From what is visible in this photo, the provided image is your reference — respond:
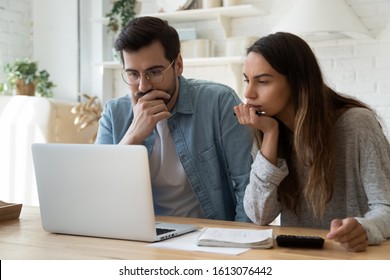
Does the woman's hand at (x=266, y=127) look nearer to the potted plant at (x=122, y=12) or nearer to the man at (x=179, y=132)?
the man at (x=179, y=132)

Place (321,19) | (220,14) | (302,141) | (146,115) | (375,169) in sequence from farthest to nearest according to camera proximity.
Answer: (220,14), (321,19), (146,115), (302,141), (375,169)

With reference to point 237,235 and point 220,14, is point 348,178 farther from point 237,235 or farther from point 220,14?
point 220,14

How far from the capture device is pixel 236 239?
1.31m

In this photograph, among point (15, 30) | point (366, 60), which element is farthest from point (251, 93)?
point (15, 30)

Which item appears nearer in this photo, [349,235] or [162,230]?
[349,235]

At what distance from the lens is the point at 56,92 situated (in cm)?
424

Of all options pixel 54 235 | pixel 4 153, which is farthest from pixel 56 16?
pixel 54 235

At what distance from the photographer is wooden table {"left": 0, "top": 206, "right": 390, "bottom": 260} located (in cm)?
120

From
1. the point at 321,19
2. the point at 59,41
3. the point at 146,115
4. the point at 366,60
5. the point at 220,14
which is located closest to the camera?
the point at 146,115

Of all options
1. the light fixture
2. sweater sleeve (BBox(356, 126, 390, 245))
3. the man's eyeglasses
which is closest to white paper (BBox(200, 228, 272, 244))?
sweater sleeve (BBox(356, 126, 390, 245))

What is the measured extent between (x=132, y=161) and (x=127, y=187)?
65 millimetres

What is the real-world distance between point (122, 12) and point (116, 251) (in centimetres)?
288
